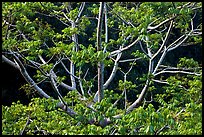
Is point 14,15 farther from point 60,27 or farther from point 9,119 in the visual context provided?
point 60,27

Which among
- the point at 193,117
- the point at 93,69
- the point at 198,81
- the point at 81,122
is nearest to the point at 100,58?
the point at 81,122

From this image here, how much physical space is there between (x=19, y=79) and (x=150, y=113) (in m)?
3.81

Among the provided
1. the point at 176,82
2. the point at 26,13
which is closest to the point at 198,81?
the point at 176,82

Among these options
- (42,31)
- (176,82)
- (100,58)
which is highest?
(42,31)

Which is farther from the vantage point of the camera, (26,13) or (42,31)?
(42,31)

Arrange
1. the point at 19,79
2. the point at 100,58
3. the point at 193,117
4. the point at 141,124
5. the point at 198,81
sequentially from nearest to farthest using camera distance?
the point at 141,124 < the point at 193,117 < the point at 100,58 < the point at 198,81 < the point at 19,79

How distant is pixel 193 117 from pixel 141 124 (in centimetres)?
57

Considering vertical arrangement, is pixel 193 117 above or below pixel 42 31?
below

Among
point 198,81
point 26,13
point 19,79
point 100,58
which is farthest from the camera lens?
point 19,79

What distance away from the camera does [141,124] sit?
285 centimetres

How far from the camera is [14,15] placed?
4.09 meters

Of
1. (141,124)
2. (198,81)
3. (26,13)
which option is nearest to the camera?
(141,124)

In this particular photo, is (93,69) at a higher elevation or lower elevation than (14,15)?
lower

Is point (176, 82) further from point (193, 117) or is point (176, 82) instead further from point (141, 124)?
point (141, 124)
